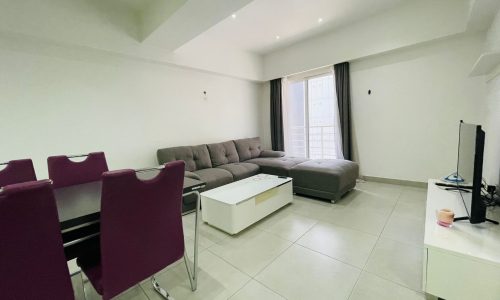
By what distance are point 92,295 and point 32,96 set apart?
2320 millimetres

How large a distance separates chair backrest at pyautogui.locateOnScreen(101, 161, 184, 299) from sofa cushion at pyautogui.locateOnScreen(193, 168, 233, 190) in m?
1.74

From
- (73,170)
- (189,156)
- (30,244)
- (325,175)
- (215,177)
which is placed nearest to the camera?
(30,244)

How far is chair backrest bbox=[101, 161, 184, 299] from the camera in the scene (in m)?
0.95

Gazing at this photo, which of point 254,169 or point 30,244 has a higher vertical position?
point 30,244

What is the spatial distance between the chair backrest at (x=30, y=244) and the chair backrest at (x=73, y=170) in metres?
1.16

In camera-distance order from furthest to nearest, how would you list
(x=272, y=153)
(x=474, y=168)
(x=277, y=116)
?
(x=277, y=116) < (x=272, y=153) < (x=474, y=168)

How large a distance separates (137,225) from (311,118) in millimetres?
4308

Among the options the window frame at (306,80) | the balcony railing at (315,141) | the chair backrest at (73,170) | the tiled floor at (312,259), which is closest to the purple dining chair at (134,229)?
the tiled floor at (312,259)

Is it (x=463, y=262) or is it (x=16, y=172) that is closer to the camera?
(x=463, y=262)

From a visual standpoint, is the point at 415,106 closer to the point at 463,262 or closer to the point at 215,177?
the point at 463,262

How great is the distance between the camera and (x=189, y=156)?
357 cm

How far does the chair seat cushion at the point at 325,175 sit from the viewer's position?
2936 mm

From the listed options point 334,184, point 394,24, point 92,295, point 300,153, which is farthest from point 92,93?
point 394,24

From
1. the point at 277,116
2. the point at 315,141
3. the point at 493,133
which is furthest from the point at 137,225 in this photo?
the point at 277,116
